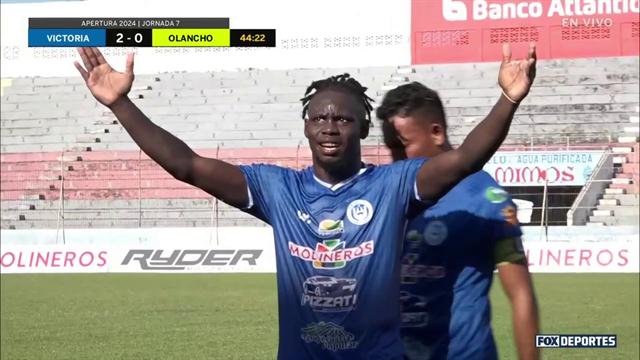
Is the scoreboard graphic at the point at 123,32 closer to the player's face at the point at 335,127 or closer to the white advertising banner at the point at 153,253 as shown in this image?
the white advertising banner at the point at 153,253

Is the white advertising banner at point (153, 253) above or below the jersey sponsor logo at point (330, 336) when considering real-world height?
below

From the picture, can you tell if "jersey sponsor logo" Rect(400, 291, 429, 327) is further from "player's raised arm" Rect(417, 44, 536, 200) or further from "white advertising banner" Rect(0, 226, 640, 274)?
"white advertising banner" Rect(0, 226, 640, 274)

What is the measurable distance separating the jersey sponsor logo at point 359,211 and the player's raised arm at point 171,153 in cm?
45

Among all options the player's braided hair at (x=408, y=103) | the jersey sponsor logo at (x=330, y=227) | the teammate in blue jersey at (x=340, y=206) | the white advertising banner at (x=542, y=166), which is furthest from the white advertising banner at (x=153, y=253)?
the jersey sponsor logo at (x=330, y=227)

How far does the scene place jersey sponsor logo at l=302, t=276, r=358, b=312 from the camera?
383 centimetres

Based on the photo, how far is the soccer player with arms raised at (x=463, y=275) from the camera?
4238 mm

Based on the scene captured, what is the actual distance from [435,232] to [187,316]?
402 inches

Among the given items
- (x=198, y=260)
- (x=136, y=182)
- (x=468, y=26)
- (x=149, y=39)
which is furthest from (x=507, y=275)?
(x=468, y=26)

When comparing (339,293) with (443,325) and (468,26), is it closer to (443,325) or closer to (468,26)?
(443,325)

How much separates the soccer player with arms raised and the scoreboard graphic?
340 inches

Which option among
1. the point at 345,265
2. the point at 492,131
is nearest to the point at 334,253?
the point at 345,265

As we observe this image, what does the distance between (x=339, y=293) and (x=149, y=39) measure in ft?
33.0

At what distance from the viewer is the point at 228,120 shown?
105 feet

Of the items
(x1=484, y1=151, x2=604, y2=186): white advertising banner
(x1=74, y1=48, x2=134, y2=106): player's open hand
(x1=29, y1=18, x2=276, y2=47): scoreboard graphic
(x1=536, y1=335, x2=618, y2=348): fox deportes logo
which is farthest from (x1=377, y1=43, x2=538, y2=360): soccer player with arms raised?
(x1=484, y1=151, x2=604, y2=186): white advertising banner
